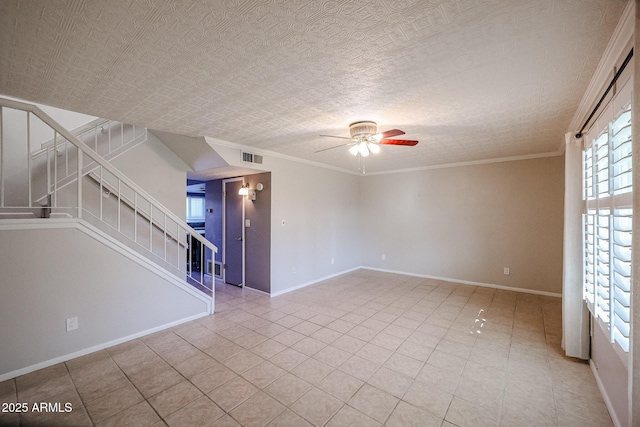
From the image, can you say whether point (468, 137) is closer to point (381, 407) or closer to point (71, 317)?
point (381, 407)

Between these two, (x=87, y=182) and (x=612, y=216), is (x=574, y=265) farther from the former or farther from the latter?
(x=87, y=182)

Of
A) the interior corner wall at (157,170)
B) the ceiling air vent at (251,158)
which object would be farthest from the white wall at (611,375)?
→ the interior corner wall at (157,170)

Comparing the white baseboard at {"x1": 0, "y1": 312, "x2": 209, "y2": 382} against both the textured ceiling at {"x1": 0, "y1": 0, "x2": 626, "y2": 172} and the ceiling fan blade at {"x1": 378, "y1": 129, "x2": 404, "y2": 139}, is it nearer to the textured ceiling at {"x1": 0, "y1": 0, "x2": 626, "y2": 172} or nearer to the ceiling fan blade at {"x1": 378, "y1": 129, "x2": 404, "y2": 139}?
the textured ceiling at {"x1": 0, "y1": 0, "x2": 626, "y2": 172}

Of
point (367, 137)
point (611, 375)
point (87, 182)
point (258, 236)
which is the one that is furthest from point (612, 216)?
point (87, 182)

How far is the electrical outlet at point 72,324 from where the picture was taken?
2.69 m

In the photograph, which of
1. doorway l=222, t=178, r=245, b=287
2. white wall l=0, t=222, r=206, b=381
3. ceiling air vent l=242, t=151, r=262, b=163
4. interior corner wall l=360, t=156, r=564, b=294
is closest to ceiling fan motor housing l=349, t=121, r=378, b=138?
ceiling air vent l=242, t=151, r=262, b=163

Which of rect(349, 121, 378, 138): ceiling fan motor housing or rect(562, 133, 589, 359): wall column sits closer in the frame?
rect(562, 133, 589, 359): wall column

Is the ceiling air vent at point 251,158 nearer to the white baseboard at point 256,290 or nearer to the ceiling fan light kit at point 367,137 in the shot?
the ceiling fan light kit at point 367,137

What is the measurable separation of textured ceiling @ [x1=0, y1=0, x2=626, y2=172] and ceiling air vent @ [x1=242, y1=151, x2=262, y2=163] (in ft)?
3.70

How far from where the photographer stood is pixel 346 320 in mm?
3719

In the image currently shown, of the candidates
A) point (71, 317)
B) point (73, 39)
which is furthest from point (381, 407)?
point (73, 39)

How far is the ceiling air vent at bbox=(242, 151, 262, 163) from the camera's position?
4324 millimetres

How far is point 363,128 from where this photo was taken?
3064 millimetres

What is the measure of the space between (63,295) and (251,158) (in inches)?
115
